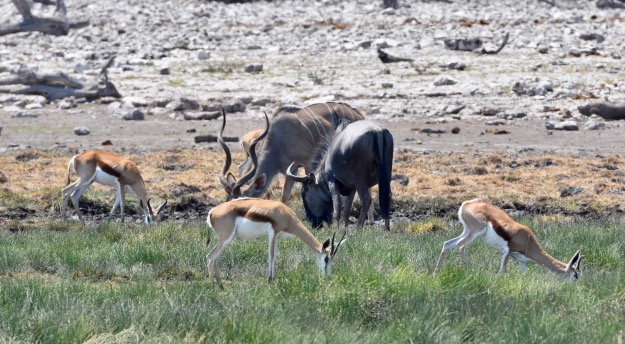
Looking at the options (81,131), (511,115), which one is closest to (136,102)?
(81,131)

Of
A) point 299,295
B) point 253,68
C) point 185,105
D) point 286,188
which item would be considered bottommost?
point 253,68

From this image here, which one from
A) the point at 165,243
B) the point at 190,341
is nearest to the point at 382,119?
the point at 165,243

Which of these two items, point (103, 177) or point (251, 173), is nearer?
point (103, 177)

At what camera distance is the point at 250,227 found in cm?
920

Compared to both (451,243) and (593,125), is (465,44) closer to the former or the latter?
(593,125)

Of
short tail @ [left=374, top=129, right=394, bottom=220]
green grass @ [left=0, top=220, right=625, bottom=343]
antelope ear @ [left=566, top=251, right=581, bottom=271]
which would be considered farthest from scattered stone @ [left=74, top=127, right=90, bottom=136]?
antelope ear @ [left=566, top=251, right=581, bottom=271]

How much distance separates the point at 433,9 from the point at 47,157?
24.2 metres

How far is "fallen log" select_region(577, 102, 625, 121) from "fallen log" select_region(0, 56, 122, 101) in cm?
1093

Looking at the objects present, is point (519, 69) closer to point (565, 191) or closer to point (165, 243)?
point (565, 191)

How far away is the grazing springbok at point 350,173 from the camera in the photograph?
13.8 m

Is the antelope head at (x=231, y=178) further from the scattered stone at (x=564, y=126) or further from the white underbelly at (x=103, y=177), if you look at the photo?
the scattered stone at (x=564, y=126)

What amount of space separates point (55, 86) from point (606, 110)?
1290 centimetres

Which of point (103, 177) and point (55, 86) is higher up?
point (103, 177)

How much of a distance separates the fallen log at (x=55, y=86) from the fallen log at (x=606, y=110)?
35.8 feet
